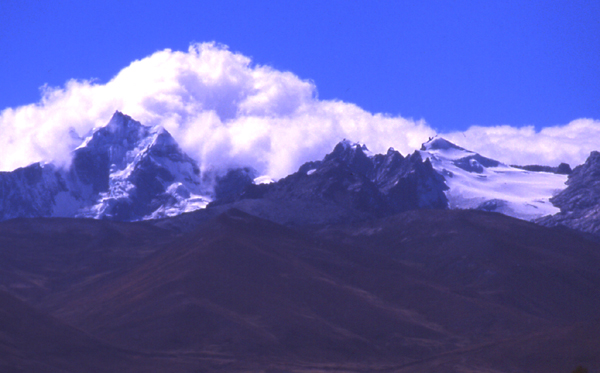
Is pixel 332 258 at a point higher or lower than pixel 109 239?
lower

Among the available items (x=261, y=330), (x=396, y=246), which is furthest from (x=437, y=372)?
(x=396, y=246)

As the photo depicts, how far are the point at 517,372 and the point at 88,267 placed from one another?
281 feet

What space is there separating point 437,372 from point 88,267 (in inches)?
3161

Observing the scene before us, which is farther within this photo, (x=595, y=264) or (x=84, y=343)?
(x=595, y=264)

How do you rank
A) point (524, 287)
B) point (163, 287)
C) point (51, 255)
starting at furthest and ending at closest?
1. point (51, 255)
2. point (524, 287)
3. point (163, 287)

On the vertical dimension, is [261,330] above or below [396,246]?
below

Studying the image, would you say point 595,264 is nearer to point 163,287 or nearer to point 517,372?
point 517,372

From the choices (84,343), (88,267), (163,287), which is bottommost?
(84,343)

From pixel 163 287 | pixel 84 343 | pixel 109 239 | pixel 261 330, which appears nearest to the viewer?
pixel 84 343

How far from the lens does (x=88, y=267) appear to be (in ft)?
502

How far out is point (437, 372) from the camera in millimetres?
91000

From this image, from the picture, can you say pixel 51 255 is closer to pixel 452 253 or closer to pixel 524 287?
pixel 452 253

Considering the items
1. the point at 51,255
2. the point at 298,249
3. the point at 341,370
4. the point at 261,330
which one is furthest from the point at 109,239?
the point at 341,370

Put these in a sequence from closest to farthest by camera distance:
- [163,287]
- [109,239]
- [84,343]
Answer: [84,343] → [163,287] → [109,239]
